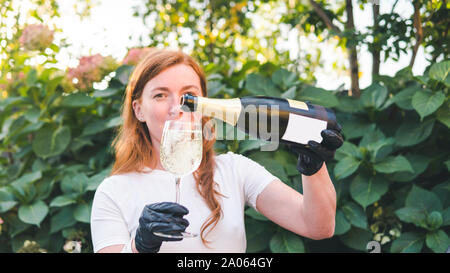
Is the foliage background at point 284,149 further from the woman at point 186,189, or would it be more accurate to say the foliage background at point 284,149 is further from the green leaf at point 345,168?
the woman at point 186,189

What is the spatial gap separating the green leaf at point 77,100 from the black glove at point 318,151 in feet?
6.40

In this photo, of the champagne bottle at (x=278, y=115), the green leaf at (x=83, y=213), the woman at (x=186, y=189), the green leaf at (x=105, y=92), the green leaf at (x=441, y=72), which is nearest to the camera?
the champagne bottle at (x=278, y=115)

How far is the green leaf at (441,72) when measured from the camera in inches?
90.4

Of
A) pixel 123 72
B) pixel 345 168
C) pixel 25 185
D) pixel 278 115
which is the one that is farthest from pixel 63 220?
pixel 278 115

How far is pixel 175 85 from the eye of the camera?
1.59 m

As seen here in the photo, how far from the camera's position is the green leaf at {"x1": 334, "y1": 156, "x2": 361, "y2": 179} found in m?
2.19

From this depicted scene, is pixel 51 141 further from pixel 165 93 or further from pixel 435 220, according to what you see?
pixel 435 220

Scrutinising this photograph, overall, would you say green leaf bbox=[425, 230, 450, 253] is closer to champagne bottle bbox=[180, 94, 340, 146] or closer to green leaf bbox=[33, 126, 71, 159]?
champagne bottle bbox=[180, 94, 340, 146]

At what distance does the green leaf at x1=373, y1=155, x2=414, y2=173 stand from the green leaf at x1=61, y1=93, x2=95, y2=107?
186cm

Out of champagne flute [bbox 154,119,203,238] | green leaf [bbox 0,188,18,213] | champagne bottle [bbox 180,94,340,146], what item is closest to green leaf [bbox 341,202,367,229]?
champagne bottle [bbox 180,94,340,146]

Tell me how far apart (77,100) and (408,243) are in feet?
7.28

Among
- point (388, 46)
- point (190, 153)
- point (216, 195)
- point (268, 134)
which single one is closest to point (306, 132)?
point (268, 134)

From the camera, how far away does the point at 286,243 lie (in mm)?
2211

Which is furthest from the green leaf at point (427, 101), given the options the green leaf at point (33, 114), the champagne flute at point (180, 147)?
the green leaf at point (33, 114)
